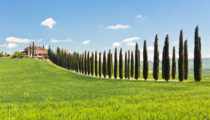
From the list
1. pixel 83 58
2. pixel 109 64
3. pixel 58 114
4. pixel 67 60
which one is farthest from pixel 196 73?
pixel 67 60

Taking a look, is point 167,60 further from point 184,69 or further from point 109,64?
point 109,64

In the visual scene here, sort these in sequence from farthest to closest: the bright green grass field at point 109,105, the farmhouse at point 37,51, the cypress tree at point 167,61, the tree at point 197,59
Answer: the farmhouse at point 37,51, the cypress tree at point 167,61, the tree at point 197,59, the bright green grass field at point 109,105

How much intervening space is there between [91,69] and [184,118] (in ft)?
162

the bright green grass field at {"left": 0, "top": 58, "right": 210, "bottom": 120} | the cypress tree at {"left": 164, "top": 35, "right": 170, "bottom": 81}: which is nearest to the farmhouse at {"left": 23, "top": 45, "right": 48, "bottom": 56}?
the cypress tree at {"left": 164, "top": 35, "right": 170, "bottom": 81}

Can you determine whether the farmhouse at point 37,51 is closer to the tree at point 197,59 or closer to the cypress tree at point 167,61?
the cypress tree at point 167,61

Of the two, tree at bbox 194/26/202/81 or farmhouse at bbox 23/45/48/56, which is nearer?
tree at bbox 194/26/202/81

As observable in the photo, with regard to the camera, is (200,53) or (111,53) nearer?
(200,53)

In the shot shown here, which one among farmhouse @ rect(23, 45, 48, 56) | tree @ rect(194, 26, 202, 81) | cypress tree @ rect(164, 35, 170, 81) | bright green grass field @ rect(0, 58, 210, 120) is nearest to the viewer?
bright green grass field @ rect(0, 58, 210, 120)

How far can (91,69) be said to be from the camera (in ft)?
176

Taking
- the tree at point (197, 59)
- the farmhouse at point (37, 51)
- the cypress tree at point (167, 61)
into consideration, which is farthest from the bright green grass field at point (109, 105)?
the farmhouse at point (37, 51)

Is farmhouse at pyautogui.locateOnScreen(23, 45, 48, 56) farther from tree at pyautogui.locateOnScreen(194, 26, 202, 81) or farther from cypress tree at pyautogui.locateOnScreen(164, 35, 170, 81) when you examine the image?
tree at pyautogui.locateOnScreen(194, 26, 202, 81)

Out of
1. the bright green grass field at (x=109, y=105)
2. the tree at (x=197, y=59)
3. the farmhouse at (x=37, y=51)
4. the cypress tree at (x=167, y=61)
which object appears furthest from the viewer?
A: the farmhouse at (x=37, y=51)

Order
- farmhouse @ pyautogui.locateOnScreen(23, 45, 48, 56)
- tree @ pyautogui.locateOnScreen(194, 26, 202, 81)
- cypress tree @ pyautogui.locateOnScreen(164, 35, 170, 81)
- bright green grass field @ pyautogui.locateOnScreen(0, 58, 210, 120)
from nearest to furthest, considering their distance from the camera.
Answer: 1. bright green grass field @ pyautogui.locateOnScreen(0, 58, 210, 120)
2. tree @ pyautogui.locateOnScreen(194, 26, 202, 81)
3. cypress tree @ pyautogui.locateOnScreen(164, 35, 170, 81)
4. farmhouse @ pyautogui.locateOnScreen(23, 45, 48, 56)

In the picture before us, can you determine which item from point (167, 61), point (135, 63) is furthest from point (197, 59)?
point (135, 63)
